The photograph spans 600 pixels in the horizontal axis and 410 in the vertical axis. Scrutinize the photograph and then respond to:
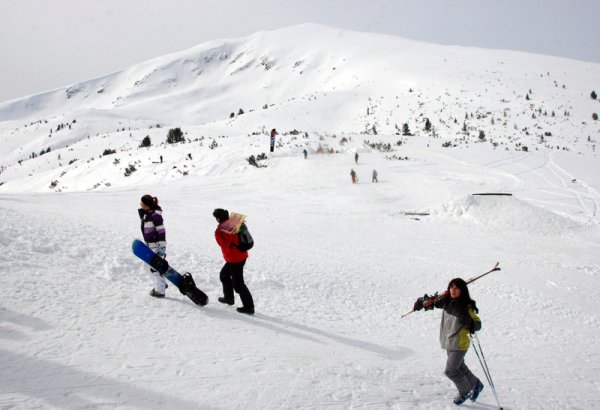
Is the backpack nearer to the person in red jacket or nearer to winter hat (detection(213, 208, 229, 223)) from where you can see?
the person in red jacket

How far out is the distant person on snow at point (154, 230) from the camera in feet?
19.3

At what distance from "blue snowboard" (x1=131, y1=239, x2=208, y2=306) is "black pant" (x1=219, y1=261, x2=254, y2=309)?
0.39 m

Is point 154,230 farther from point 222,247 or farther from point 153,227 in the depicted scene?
point 222,247

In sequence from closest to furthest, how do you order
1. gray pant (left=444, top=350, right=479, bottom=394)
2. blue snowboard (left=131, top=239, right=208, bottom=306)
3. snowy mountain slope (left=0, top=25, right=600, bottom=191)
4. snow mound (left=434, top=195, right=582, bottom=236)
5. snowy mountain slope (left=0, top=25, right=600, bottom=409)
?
1. snowy mountain slope (left=0, top=25, right=600, bottom=409)
2. gray pant (left=444, top=350, right=479, bottom=394)
3. blue snowboard (left=131, top=239, right=208, bottom=306)
4. snow mound (left=434, top=195, right=582, bottom=236)
5. snowy mountain slope (left=0, top=25, right=600, bottom=191)

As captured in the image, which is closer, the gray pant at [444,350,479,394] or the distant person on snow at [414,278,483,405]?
the distant person on snow at [414,278,483,405]

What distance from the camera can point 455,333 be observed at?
4.46 metres

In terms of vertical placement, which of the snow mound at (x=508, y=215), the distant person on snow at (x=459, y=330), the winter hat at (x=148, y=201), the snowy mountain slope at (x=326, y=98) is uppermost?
the snowy mountain slope at (x=326, y=98)

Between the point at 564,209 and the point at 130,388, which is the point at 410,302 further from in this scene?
the point at 564,209

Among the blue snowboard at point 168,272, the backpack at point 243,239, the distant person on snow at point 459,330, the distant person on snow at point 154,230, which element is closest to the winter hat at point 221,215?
the backpack at point 243,239

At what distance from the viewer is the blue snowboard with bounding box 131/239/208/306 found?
5699 mm

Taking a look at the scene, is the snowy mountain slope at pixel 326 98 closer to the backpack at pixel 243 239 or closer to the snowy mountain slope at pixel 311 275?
the snowy mountain slope at pixel 311 275

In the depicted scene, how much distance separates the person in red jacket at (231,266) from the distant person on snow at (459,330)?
111 inches

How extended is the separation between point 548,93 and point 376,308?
4476 cm

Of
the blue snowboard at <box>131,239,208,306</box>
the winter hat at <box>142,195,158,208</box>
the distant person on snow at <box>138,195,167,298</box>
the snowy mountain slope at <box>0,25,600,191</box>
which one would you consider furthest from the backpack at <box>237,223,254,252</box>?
the snowy mountain slope at <box>0,25,600,191</box>
